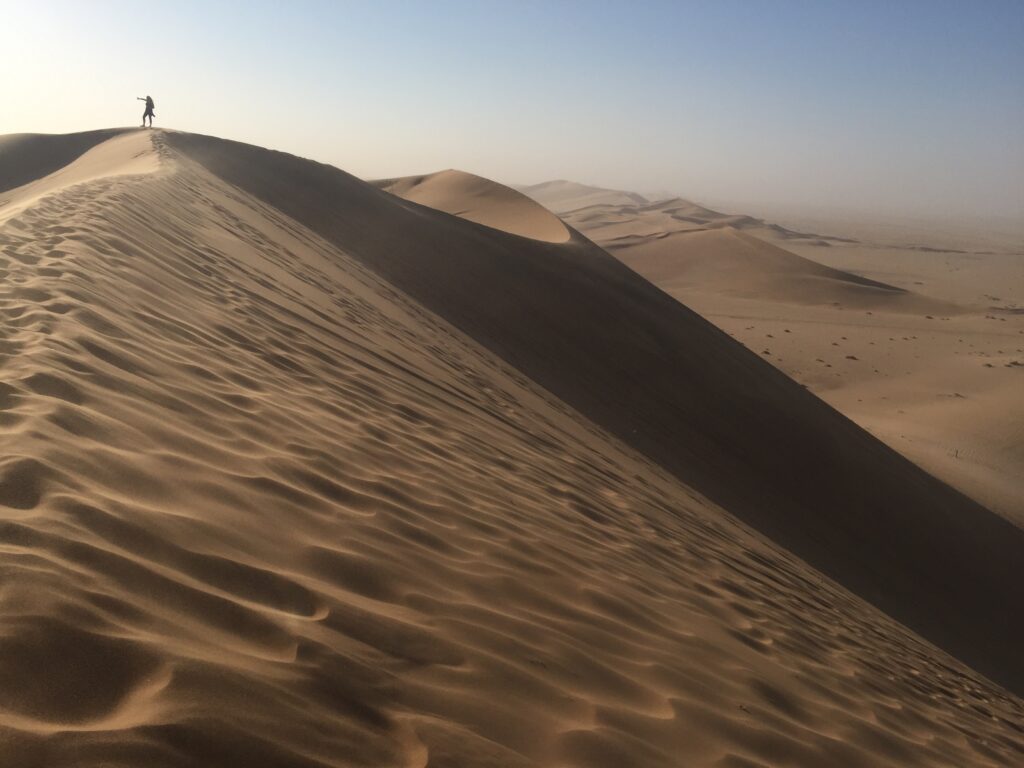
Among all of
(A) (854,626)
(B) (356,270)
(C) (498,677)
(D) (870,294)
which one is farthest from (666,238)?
(C) (498,677)

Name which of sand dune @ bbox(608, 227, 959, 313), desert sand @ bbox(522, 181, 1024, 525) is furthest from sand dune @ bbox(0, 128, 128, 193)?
sand dune @ bbox(608, 227, 959, 313)

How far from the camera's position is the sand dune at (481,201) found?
2625cm

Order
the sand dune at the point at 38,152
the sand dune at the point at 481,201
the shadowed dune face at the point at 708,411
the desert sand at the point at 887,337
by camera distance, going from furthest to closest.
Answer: the sand dune at the point at 481,201 < the sand dune at the point at 38,152 < the desert sand at the point at 887,337 < the shadowed dune face at the point at 708,411

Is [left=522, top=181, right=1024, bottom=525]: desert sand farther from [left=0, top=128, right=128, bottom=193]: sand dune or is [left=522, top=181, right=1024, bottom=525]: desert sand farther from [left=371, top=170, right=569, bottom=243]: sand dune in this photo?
[left=0, top=128, right=128, bottom=193]: sand dune

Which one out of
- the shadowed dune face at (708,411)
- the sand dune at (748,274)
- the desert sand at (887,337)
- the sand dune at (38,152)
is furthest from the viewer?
the sand dune at (748,274)

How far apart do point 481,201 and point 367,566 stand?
29.9 metres

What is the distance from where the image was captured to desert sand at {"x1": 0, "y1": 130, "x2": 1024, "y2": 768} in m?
2.12

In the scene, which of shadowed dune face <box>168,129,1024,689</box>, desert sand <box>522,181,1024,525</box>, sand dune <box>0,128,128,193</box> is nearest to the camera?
shadowed dune face <box>168,129,1024,689</box>

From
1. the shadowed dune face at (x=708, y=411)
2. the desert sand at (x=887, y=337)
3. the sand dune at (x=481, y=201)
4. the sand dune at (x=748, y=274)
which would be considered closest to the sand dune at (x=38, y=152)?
the shadowed dune face at (x=708, y=411)

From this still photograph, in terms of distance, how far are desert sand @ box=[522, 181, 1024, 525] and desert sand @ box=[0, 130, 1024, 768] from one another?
8181 millimetres

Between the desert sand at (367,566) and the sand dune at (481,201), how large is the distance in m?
15.6

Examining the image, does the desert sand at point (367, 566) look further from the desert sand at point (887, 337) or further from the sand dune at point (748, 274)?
the sand dune at point (748, 274)

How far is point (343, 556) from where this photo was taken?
10.1 ft

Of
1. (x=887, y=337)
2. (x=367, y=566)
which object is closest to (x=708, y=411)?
(x=367, y=566)
